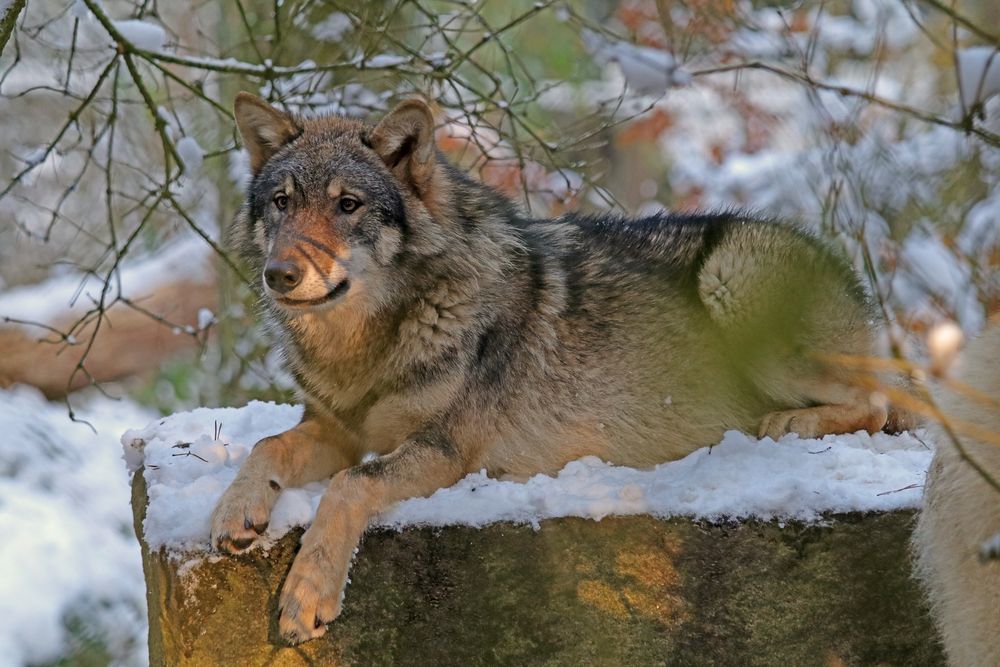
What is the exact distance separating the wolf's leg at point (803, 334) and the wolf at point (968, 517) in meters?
1.25

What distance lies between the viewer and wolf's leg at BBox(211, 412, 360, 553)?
3508 mm

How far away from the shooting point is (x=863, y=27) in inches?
263

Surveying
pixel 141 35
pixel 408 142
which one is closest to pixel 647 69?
pixel 408 142

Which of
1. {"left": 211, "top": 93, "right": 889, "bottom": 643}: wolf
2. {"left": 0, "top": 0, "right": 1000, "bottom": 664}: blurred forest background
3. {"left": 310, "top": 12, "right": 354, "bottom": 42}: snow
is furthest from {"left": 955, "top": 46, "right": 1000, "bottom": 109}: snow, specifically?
{"left": 310, "top": 12, "right": 354, "bottom": 42}: snow

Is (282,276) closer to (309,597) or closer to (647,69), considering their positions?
(309,597)

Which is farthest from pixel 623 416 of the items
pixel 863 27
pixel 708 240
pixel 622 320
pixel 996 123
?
pixel 863 27

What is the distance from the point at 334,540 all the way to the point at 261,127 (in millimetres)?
1913

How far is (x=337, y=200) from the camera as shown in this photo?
4.02 metres

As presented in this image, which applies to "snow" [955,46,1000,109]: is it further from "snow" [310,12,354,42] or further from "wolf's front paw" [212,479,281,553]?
"snow" [310,12,354,42]

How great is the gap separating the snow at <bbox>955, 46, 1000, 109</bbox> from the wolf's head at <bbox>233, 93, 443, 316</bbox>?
83.2 inches

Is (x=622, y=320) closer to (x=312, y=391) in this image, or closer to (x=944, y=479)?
(x=312, y=391)

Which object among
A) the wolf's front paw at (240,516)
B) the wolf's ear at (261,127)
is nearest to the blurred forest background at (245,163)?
the wolf's ear at (261,127)

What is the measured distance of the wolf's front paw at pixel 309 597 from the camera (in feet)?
11.1

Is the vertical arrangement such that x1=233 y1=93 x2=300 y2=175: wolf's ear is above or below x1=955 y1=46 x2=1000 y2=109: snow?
above
